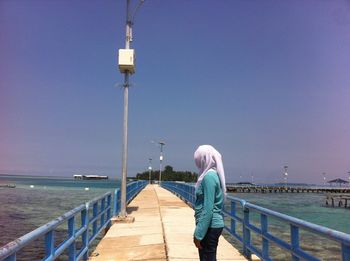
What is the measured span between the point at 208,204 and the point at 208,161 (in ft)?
1.49

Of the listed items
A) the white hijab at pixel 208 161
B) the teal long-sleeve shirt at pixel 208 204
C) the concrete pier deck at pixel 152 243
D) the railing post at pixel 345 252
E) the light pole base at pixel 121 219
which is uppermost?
the white hijab at pixel 208 161

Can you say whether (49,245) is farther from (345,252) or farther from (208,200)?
(345,252)

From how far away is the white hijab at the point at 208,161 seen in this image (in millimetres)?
4719

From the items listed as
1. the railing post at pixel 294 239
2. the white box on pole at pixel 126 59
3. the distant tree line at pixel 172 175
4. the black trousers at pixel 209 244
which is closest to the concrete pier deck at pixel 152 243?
the railing post at pixel 294 239

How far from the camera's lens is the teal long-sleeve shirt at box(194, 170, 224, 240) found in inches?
180

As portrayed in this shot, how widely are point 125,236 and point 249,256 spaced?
12.3ft

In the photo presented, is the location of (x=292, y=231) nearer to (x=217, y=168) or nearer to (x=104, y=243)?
(x=217, y=168)

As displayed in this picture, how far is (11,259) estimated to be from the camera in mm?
3664

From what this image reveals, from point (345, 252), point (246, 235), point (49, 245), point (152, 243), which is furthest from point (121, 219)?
point (345, 252)

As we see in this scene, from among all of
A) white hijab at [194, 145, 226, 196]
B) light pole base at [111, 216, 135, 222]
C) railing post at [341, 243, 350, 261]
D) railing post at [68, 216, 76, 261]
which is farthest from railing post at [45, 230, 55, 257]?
light pole base at [111, 216, 135, 222]

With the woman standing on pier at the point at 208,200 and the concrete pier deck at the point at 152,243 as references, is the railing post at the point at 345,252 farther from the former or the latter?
the concrete pier deck at the point at 152,243

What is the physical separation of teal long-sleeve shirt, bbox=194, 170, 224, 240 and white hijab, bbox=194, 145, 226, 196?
0.06 meters

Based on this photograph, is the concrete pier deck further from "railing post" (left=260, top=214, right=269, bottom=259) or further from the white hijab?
the white hijab

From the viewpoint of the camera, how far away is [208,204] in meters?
4.59
